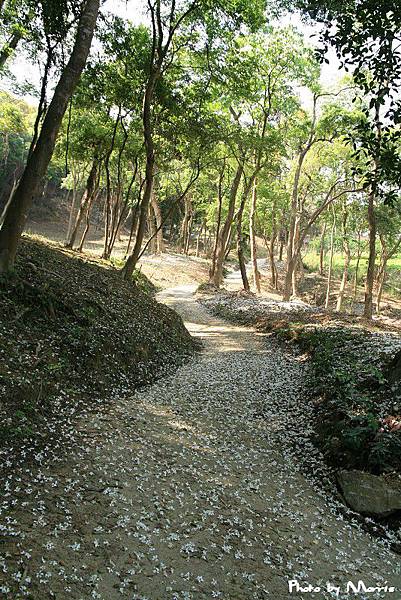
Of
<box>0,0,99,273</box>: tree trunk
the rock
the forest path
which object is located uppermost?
<box>0,0,99,273</box>: tree trunk

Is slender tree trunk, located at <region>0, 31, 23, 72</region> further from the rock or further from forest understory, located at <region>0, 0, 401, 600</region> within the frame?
the rock

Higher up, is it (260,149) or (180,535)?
(260,149)

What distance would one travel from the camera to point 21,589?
11.0 ft

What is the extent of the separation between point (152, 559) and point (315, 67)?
2482cm

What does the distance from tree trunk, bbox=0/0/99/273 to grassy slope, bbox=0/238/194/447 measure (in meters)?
0.81

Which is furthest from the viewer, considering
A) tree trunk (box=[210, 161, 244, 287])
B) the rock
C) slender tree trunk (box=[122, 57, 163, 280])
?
tree trunk (box=[210, 161, 244, 287])

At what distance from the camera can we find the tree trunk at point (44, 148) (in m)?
8.02

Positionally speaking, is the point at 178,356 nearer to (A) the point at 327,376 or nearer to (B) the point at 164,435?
(A) the point at 327,376

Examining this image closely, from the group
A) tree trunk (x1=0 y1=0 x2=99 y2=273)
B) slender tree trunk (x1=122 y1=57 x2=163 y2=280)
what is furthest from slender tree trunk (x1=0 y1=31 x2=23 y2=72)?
tree trunk (x1=0 y1=0 x2=99 y2=273)

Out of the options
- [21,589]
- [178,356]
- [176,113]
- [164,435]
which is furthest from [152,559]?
[176,113]

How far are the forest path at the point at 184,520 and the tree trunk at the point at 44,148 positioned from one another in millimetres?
4095

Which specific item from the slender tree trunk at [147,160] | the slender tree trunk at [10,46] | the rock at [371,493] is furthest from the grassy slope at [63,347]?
the slender tree trunk at [10,46]

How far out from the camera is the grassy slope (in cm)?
615

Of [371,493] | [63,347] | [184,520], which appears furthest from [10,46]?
[371,493]
